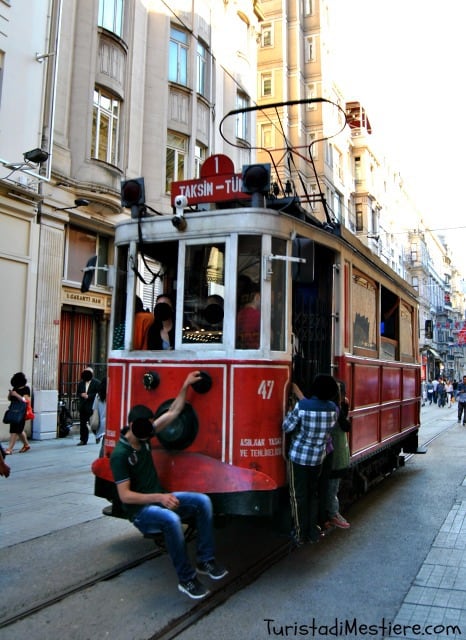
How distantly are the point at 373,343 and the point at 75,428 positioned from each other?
380 inches

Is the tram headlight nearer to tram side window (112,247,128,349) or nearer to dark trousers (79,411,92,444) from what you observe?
tram side window (112,247,128,349)

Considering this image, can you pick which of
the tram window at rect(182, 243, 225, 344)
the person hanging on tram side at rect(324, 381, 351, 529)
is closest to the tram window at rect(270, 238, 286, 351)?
the tram window at rect(182, 243, 225, 344)

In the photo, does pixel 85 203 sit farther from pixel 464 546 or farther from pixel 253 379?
pixel 464 546

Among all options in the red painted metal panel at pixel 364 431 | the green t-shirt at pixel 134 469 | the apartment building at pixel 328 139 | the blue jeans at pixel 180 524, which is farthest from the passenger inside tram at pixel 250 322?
the apartment building at pixel 328 139

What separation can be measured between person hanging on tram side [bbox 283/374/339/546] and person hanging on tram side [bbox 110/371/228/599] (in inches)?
32.6

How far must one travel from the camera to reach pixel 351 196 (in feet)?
129

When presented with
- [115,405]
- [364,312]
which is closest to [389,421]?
[364,312]

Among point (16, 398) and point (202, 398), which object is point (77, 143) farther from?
point (202, 398)

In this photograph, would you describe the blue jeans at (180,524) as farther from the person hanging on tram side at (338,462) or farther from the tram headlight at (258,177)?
the tram headlight at (258,177)

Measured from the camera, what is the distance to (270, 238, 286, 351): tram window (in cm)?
496

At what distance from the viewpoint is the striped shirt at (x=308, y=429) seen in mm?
4773

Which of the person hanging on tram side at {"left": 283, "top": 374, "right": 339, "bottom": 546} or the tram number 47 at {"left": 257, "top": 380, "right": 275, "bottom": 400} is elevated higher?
the tram number 47 at {"left": 257, "top": 380, "right": 275, "bottom": 400}

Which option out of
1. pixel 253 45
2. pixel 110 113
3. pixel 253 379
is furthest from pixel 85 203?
pixel 253 45

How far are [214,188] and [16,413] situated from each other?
750cm
